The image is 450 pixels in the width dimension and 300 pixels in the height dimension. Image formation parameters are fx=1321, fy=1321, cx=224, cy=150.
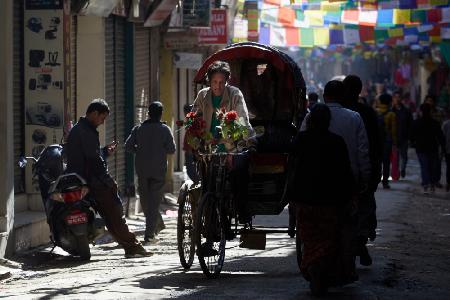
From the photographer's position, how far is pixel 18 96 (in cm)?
1667

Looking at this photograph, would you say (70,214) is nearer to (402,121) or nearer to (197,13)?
(197,13)

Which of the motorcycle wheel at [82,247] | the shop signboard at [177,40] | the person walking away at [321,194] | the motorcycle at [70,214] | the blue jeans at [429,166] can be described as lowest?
the blue jeans at [429,166]

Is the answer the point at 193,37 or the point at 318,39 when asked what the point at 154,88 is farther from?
the point at 318,39

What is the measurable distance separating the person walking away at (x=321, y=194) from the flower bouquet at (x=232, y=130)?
1.66 meters

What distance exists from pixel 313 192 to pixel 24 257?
16.6 feet

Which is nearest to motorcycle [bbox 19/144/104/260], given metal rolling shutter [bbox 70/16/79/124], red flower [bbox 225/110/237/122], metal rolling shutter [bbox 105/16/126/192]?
red flower [bbox 225/110/237/122]

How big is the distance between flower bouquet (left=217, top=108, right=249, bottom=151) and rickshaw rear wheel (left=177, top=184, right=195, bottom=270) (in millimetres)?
577

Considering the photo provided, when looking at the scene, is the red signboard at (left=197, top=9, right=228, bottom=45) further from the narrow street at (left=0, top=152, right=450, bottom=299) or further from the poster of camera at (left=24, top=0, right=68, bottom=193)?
the poster of camera at (left=24, top=0, right=68, bottom=193)

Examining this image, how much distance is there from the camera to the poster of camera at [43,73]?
16562 millimetres

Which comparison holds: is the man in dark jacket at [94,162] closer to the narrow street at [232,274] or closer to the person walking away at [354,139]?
the narrow street at [232,274]

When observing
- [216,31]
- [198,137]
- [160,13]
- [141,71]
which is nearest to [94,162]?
[198,137]

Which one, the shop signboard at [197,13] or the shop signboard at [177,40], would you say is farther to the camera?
the shop signboard at [177,40]

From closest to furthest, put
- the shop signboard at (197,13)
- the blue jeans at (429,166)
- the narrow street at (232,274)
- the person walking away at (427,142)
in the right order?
the narrow street at (232,274), the shop signboard at (197,13), the person walking away at (427,142), the blue jeans at (429,166)

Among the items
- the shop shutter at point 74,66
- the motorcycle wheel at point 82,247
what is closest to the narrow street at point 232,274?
the motorcycle wheel at point 82,247
